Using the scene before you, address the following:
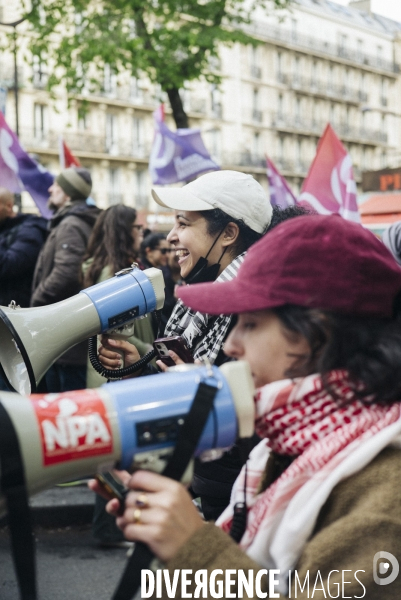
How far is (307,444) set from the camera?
60.7 inches

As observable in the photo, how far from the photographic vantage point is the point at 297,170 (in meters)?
55.4

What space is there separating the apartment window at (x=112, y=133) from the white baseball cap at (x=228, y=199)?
1642 inches

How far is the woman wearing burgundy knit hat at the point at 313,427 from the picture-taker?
1406mm

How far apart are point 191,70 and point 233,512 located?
49.9 feet

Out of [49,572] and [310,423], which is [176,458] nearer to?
[310,423]

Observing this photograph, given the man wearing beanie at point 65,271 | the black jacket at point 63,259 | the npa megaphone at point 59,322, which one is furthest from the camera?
the black jacket at point 63,259

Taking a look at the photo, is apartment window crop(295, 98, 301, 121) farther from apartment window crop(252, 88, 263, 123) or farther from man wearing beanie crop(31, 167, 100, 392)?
man wearing beanie crop(31, 167, 100, 392)

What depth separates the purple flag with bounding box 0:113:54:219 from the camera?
743cm

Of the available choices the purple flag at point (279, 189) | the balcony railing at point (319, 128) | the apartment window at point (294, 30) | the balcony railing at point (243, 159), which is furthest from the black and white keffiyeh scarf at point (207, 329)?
the apartment window at point (294, 30)

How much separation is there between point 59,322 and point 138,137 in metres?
44.1

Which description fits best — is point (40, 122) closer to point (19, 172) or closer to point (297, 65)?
point (297, 65)

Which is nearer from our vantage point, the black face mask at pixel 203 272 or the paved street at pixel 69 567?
the black face mask at pixel 203 272

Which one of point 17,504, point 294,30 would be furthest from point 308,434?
point 294,30

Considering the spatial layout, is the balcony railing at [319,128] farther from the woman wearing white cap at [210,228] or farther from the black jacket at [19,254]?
the woman wearing white cap at [210,228]
